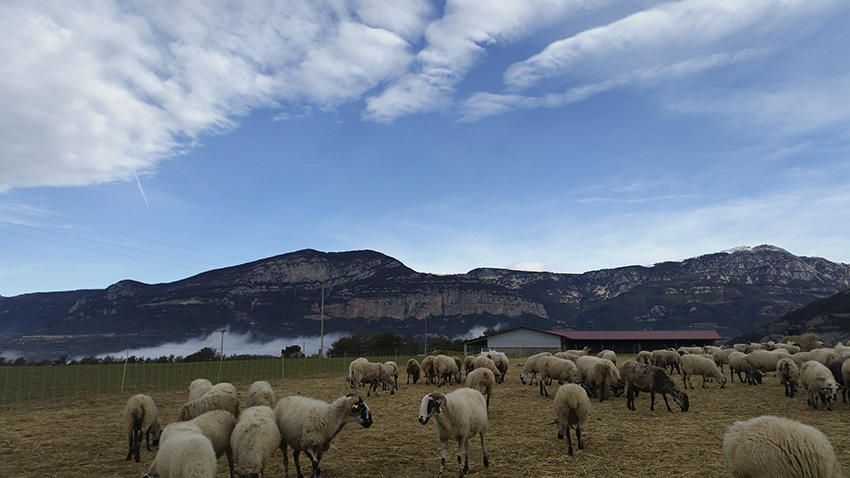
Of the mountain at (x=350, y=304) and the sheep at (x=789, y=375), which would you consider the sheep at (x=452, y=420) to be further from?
the mountain at (x=350, y=304)

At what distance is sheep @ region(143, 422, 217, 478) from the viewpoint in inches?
275

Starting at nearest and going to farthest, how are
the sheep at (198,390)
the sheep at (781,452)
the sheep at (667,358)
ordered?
1. the sheep at (781,452)
2. the sheep at (198,390)
3. the sheep at (667,358)

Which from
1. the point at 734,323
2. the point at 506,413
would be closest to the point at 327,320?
the point at 734,323

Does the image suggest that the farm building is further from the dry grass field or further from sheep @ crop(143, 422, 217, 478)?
sheep @ crop(143, 422, 217, 478)

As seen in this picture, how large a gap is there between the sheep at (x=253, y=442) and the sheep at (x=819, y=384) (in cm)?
1674

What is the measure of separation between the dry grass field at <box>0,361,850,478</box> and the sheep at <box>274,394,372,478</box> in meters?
0.98

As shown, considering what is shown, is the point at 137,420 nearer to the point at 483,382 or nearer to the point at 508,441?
the point at 508,441

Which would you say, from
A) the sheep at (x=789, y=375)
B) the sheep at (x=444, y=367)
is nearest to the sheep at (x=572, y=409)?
the sheep at (x=789, y=375)

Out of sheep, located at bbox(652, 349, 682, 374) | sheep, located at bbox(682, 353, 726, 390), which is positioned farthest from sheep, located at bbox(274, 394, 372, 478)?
sheep, located at bbox(652, 349, 682, 374)

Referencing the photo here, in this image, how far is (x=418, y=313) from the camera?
538 feet

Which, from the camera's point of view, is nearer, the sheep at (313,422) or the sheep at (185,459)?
the sheep at (185,459)

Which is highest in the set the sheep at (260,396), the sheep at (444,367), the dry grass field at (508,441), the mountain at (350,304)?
the mountain at (350,304)

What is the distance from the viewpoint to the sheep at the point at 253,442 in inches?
324

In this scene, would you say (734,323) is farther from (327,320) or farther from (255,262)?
(255,262)
